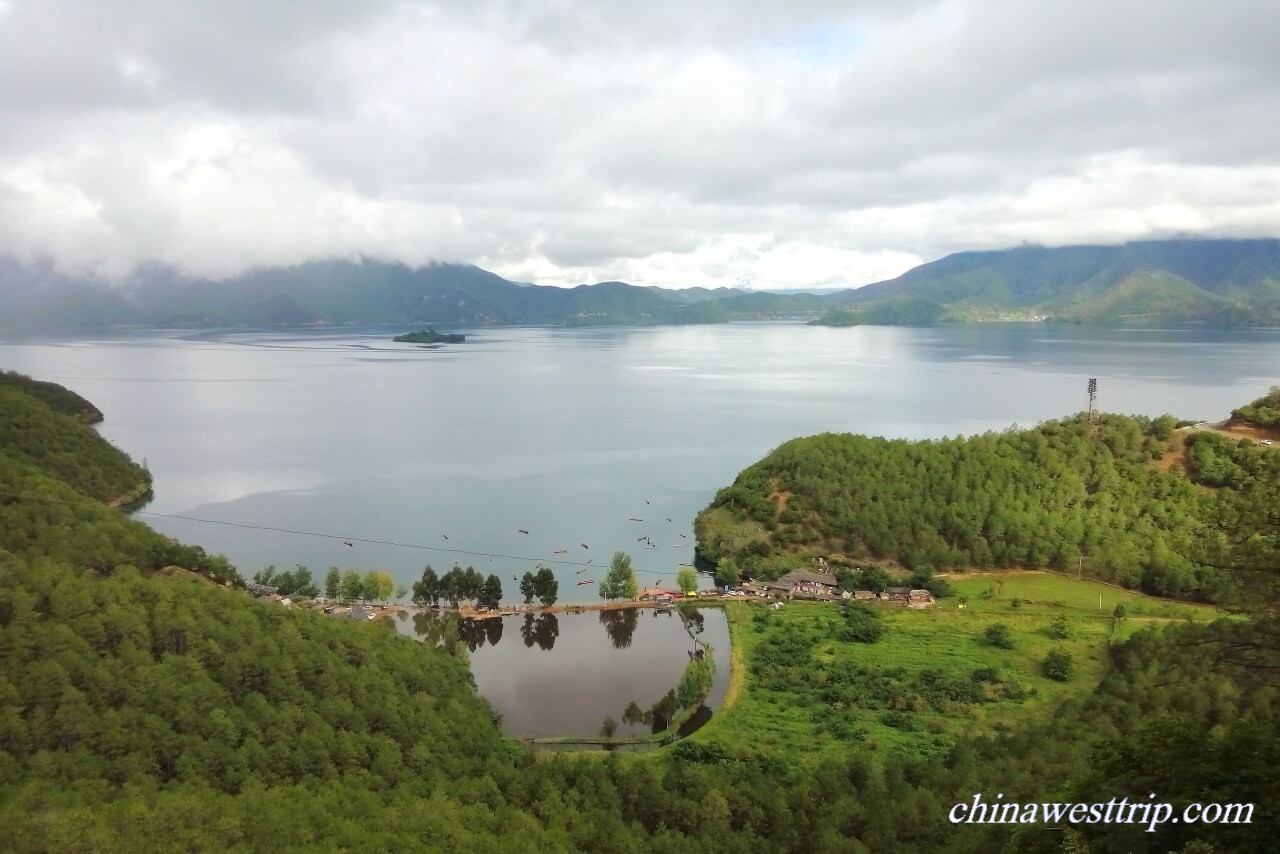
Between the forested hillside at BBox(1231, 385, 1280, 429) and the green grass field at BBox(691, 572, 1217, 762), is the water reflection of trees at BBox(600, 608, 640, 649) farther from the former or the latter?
the forested hillside at BBox(1231, 385, 1280, 429)

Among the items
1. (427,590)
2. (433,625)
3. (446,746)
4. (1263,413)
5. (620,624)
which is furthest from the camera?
(1263,413)

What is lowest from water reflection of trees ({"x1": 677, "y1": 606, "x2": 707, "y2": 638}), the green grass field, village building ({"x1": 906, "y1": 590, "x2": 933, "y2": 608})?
water reflection of trees ({"x1": 677, "y1": 606, "x2": 707, "y2": 638})

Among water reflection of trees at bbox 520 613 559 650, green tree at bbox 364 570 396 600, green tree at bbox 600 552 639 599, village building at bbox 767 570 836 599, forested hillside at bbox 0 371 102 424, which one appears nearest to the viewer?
water reflection of trees at bbox 520 613 559 650

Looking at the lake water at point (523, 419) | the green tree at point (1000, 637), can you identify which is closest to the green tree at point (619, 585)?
the lake water at point (523, 419)

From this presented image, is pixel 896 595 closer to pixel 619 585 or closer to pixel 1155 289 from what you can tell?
pixel 619 585

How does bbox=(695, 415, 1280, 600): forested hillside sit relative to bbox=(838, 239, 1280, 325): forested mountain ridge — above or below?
below

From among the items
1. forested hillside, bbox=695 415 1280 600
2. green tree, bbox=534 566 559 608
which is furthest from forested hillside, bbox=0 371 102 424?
forested hillside, bbox=695 415 1280 600

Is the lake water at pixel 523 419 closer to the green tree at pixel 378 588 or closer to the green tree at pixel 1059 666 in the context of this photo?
the green tree at pixel 378 588

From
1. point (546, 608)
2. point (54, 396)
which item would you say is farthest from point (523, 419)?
point (546, 608)
